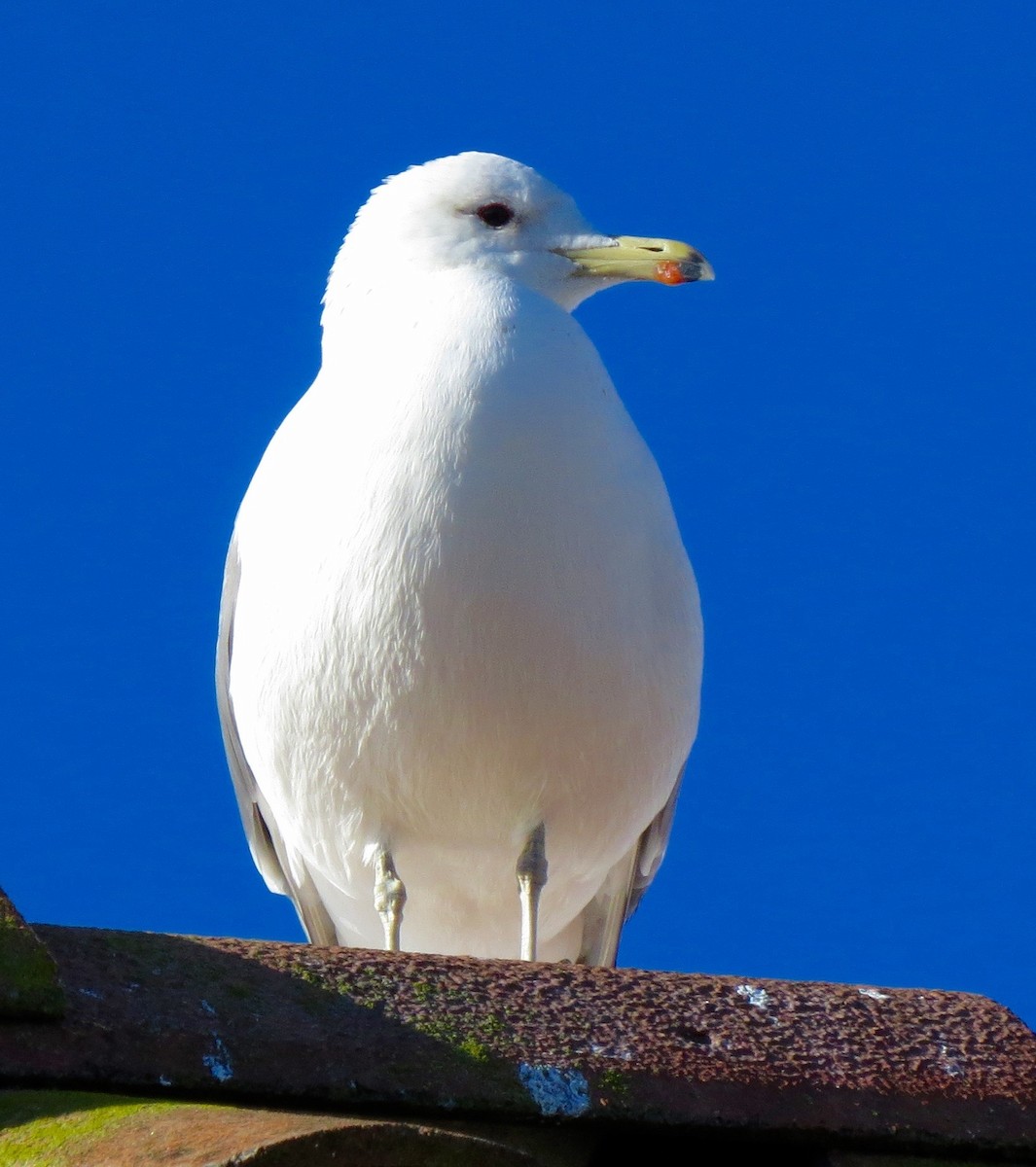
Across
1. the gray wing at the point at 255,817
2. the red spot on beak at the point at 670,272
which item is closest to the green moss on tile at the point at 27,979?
the gray wing at the point at 255,817

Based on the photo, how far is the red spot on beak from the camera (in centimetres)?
593

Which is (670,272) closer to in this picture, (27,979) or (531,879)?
(531,879)

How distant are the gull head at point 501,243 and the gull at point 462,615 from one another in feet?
0.07

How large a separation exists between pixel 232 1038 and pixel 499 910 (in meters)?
3.03

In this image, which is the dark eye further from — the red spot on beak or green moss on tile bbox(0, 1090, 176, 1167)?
green moss on tile bbox(0, 1090, 176, 1167)

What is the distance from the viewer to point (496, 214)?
6055mm

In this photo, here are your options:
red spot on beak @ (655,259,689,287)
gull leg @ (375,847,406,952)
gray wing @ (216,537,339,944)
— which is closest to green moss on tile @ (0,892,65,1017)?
gull leg @ (375,847,406,952)

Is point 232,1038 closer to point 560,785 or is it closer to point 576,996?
point 576,996

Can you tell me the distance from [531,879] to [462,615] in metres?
0.80

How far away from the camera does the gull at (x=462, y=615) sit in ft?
16.1

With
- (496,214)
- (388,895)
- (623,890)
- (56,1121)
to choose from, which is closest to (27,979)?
(56,1121)

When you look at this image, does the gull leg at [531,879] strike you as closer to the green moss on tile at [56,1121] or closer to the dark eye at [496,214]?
the dark eye at [496,214]

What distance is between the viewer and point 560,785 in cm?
516

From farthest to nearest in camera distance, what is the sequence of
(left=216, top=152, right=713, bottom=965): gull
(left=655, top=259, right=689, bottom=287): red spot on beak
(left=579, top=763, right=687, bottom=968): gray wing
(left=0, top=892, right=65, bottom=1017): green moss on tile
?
(left=579, top=763, right=687, bottom=968): gray wing < (left=655, top=259, right=689, bottom=287): red spot on beak < (left=216, top=152, right=713, bottom=965): gull < (left=0, top=892, right=65, bottom=1017): green moss on tile
